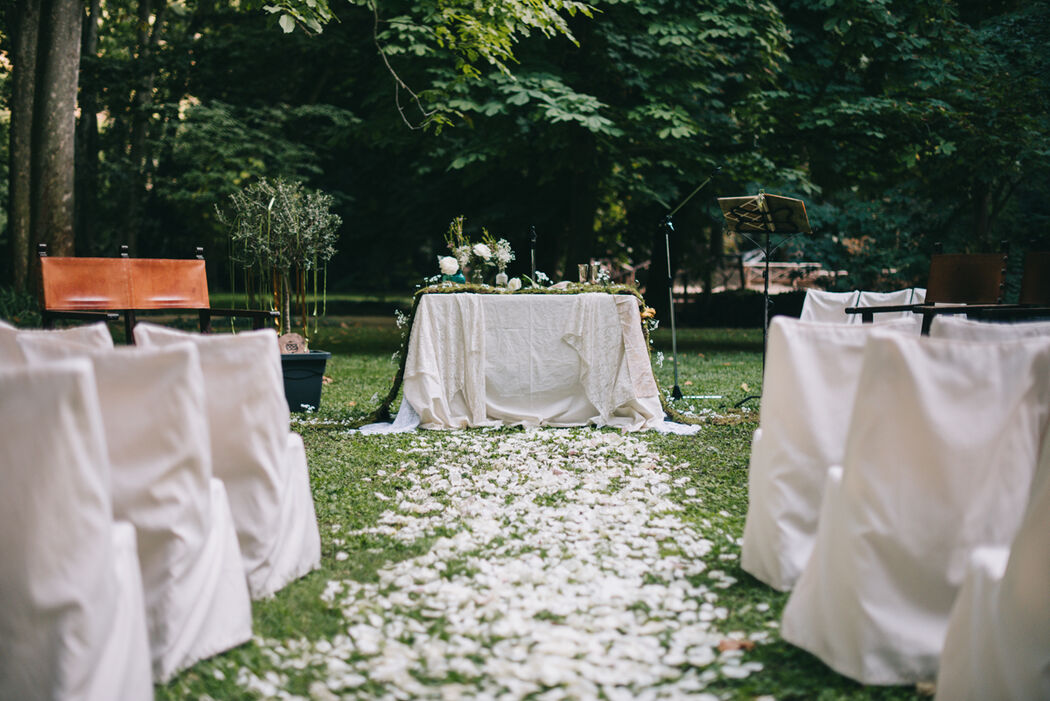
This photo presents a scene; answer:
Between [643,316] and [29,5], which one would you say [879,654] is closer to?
[643,316]

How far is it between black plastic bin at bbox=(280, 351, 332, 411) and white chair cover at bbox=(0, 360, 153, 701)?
199 inches

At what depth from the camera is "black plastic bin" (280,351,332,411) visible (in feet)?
22.4

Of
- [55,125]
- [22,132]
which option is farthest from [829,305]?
[22,132]

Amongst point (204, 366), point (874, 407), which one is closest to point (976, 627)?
point (874, 407)

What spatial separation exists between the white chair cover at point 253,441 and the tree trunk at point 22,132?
31.4ft

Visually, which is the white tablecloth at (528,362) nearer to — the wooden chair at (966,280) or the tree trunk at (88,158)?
the wooden chair at (966,280)

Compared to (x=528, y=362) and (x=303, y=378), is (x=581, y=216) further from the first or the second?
(x=303, y=378)

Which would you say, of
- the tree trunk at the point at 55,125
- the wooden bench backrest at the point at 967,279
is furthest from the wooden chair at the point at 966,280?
the tree trunk at the point at 55,125

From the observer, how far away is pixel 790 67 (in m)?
12.7

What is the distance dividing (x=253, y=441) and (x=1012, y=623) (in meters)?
2.17

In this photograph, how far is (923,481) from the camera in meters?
2.13

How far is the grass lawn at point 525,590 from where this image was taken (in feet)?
7.47

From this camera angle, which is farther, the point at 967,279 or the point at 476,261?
the point at 476,261

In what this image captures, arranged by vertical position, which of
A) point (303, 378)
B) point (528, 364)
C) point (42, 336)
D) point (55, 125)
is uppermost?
point (55, 125)
